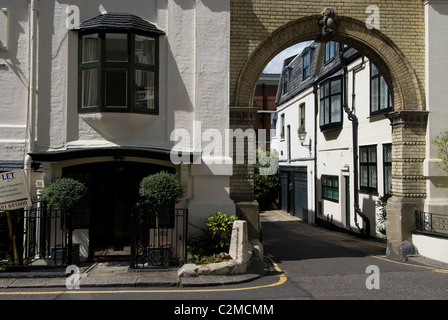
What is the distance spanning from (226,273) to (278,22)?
6845 millimetres

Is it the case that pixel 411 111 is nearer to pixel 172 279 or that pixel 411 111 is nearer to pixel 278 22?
pixel 278 22

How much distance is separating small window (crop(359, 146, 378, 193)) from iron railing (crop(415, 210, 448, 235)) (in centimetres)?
470

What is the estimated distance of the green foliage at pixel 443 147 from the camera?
35.9 ft

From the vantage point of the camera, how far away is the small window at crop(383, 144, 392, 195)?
49.2 ft

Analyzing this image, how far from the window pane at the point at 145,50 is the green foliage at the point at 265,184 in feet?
64.4

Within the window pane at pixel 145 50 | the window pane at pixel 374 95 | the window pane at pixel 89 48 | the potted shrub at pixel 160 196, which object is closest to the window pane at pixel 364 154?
the window pane at pixel 374 95

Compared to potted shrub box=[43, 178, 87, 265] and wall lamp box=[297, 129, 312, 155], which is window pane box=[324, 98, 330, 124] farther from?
potted shrub box=[43, 178, 87, 265]

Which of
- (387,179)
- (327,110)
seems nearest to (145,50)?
(387,179)

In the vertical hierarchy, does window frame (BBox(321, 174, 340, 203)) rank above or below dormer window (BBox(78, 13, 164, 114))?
below

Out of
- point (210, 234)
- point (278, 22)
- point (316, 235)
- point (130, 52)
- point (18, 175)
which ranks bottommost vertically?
point (316, 235)

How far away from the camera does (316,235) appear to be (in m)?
18.5

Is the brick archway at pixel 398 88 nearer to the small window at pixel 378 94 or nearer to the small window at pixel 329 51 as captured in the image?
the small window at pixel 378 94

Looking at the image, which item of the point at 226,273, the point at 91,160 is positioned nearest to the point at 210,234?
the point at 226,273

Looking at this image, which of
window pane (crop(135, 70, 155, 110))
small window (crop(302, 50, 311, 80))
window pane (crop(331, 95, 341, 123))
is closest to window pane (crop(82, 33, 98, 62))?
window pane (crop(135, 70, 155, 110))
